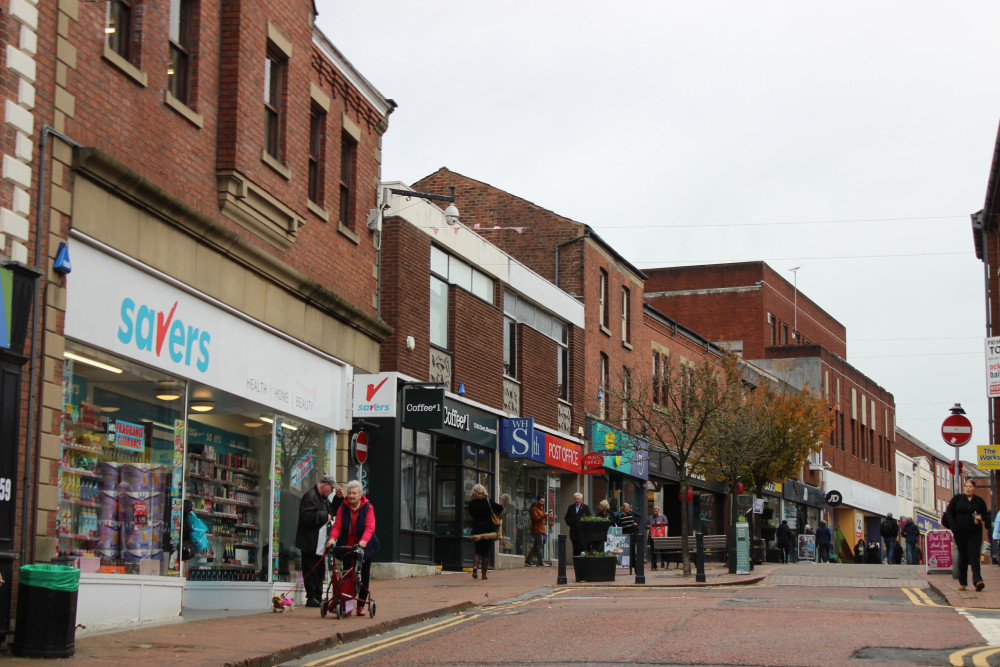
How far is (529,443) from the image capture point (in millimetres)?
31156

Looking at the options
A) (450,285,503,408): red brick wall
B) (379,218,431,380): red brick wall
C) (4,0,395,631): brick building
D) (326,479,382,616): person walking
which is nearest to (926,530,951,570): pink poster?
(450,285,503,408): red brick wall

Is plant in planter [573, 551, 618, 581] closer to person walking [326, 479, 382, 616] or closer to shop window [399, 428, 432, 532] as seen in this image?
shop window [399, 428, 432, 532]

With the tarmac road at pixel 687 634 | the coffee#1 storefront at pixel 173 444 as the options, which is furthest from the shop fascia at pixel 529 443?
the tarmac road at pixel 687 634

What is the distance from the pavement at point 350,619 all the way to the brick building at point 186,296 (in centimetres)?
79

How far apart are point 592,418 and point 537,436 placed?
6.11 metres

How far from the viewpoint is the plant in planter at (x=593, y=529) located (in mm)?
23344

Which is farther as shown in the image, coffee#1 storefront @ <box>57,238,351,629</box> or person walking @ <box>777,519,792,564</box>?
person walking @ <box>777,519,792,564</box>

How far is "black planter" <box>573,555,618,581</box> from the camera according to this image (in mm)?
22422

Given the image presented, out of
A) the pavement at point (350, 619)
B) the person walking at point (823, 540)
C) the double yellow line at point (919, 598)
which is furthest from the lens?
the person walking at point (823, 540)

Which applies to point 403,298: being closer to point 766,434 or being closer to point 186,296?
point 186,296

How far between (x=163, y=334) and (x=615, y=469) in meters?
25.3

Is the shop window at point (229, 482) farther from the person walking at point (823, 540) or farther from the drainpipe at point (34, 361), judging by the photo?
the person walking at point (823, 540)

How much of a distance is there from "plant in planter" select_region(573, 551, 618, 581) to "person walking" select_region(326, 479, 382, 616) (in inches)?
299

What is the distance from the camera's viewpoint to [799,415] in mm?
42719
